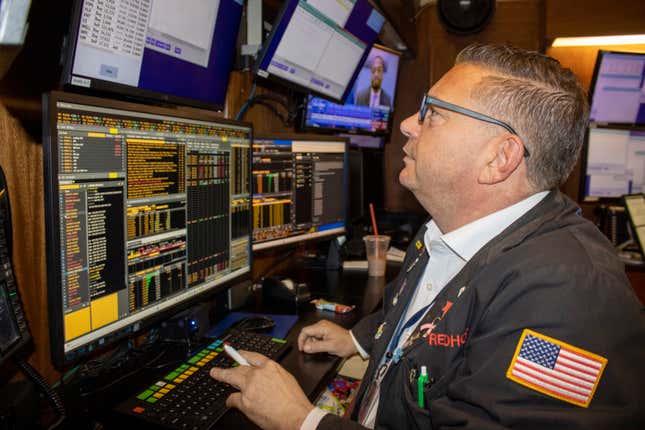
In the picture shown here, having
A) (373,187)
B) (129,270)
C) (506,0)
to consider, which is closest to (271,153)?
(129,270)

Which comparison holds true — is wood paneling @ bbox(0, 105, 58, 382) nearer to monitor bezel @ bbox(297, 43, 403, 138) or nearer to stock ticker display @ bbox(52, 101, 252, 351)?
stock ticker display @ bbox(52, 101, 252, 351)

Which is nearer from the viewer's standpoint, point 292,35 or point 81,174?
point 81,174

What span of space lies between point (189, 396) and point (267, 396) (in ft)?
0.50

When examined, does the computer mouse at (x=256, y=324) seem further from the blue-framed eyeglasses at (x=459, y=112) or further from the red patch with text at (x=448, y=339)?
the blue-framed eyeglasses at (x=459, y=112)

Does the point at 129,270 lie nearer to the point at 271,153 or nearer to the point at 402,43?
the point at 271,153

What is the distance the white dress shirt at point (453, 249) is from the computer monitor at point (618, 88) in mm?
2344

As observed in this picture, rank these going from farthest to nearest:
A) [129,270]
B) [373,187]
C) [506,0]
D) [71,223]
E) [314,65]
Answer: [506,0], [373,187], [314,65], [129,270], [71,223]

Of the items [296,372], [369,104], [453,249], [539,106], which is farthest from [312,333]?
[369,104]

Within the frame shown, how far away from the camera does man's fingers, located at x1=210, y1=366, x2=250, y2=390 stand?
0.95 metres

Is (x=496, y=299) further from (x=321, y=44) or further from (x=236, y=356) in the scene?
(x=321, y=44)

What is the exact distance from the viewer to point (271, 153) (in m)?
1.64

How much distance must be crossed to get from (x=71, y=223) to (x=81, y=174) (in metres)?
0.09

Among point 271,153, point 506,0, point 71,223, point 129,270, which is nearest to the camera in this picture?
point 71,223

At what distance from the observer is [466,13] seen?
2.95 meters
